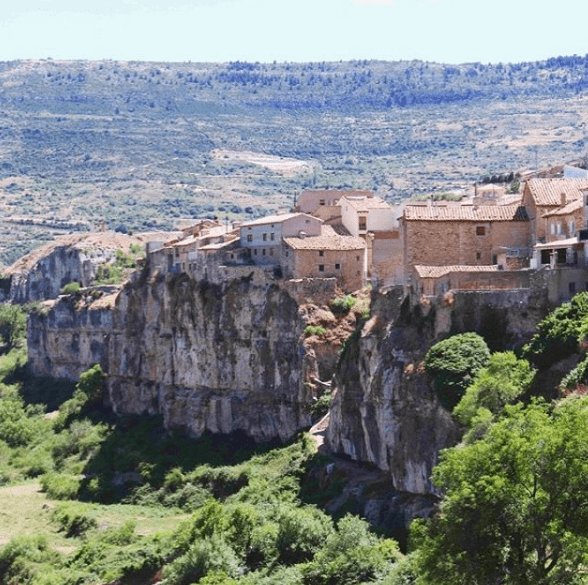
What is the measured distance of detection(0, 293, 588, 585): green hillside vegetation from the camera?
3541cm

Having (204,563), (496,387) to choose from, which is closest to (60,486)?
(204,563)

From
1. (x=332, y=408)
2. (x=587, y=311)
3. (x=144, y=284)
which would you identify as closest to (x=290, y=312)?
(x=332, y=408)

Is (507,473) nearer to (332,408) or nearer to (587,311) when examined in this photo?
(587,311)

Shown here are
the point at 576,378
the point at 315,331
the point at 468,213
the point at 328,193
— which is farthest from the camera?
the point at 328,193

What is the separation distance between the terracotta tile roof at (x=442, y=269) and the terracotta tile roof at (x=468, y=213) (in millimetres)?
4207

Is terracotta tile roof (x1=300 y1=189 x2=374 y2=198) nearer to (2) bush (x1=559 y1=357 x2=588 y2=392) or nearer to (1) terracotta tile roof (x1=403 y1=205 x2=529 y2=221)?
Answer: (1) terracotta tile roof (x1=403 y1=205 x2=529 y2=221)

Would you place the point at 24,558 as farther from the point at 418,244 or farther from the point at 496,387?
the point at 496,387

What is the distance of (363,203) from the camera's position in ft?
267

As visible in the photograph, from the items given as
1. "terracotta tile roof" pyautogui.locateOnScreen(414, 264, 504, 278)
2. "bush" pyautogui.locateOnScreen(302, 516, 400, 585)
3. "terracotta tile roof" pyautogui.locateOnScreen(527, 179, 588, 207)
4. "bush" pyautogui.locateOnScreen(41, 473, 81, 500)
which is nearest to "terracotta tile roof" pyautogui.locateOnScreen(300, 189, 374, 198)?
"bush" pyautogui.locateOnScreen(41, 473, 81, 500)

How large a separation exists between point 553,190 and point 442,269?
8.25 metres

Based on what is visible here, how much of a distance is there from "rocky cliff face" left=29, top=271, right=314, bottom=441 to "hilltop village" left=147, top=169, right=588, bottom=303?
1705 millimetres

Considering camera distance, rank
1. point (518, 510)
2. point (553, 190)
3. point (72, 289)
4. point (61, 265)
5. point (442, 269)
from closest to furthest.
Answer: point (518, 510), point (442, 269), point (553, 190), point (72, 289), point (61, 265)

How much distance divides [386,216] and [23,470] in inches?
1087

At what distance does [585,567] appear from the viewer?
36.2 m
